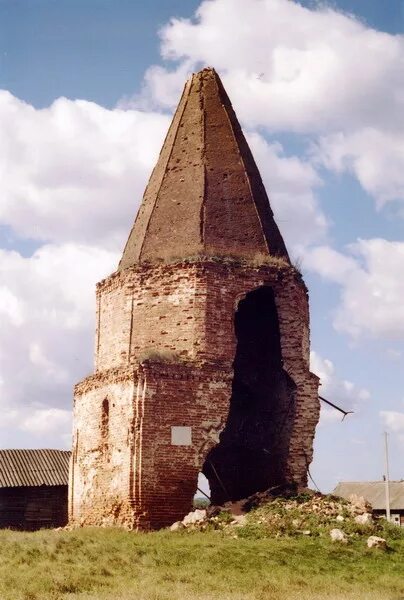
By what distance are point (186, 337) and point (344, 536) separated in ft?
15.7

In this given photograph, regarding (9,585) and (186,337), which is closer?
(9,585)

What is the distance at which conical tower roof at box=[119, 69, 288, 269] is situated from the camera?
50.7ft

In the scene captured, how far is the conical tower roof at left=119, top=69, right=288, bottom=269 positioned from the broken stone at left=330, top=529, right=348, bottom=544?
592 cm

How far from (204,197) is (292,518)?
23.1 ft

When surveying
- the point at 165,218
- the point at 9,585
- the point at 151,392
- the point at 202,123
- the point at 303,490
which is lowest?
the point at 9,585

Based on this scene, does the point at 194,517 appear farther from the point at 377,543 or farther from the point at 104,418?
the point at 377,543

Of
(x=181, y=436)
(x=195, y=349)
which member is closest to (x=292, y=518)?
(x=181, y=436)

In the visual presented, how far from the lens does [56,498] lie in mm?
21969

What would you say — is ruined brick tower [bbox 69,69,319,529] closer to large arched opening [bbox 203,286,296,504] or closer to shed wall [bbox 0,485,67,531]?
large arched opening [bbox 203,286,296,504]

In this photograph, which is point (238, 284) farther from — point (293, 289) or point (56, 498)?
point (56, 498)

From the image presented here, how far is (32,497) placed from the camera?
2184cm

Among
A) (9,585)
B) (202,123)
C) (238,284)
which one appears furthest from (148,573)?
(202,123)

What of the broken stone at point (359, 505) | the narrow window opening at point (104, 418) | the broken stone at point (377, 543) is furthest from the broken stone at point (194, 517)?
the broken stone at point (377, 543)

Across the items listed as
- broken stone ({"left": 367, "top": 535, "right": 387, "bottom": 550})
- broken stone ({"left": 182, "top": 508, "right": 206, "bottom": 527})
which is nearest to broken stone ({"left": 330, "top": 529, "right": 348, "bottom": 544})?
broken stone ({"left": 367, "top": 535, "right": 387, "bottom": 550})
